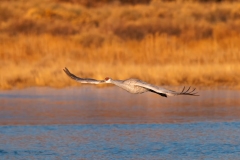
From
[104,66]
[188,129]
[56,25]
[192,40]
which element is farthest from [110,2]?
[188,129]

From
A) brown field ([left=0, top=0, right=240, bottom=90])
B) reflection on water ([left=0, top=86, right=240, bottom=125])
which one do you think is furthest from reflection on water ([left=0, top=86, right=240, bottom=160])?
brown field ([left=0, top=0, right=240, bottom=90])

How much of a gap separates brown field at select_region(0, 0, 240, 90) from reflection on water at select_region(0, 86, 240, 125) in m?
1.14

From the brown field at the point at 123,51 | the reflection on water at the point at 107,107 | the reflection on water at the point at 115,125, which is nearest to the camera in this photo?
the reflection on water at the point at 115,125

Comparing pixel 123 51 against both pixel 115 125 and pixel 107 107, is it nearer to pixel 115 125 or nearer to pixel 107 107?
pixel 107 107

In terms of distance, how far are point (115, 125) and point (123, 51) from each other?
362 inches

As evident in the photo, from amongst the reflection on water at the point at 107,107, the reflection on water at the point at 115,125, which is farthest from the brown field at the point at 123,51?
the reflection on water at the point at 115,125

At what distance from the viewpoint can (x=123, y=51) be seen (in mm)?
20328

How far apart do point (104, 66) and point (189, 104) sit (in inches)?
178

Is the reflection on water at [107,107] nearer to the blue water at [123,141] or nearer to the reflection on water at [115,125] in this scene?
the reflection on water at [115,125]

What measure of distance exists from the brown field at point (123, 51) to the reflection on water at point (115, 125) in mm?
1268

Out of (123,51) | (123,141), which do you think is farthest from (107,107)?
(123,51)

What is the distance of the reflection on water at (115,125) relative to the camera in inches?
367

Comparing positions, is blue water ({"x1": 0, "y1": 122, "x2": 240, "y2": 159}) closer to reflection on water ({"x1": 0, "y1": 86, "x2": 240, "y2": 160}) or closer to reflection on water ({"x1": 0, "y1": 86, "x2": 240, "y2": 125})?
reflection on water ({"x1": 0, "y1": 86, "x2": 240, "y2": 160})

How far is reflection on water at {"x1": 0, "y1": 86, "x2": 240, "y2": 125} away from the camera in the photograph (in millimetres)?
11898
